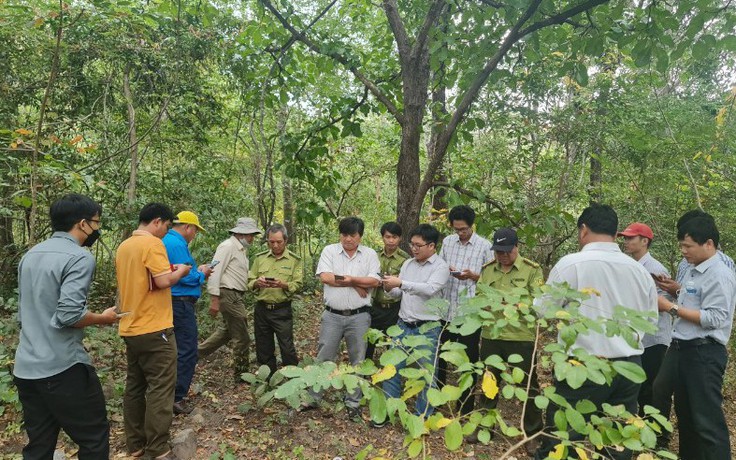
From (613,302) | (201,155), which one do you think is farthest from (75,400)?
(201,155)

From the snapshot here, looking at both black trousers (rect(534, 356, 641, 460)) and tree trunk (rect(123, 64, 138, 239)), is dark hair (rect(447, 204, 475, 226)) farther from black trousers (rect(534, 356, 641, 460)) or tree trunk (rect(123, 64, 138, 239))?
tree trunk (rect(123, 64, 138, 239))

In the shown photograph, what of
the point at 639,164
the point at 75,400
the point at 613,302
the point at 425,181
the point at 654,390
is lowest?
the point at 654,390

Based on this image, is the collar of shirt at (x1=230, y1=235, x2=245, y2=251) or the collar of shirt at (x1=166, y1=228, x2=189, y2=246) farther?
the collar of shirt at (x1=230, y1=235, x2=245, y2=251)

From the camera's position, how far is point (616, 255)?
2822 mm

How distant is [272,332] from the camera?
5.05 m

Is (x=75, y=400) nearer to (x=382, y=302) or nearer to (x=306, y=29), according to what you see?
(x=382, y=302)

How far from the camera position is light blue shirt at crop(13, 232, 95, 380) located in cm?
266

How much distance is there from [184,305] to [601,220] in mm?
3827

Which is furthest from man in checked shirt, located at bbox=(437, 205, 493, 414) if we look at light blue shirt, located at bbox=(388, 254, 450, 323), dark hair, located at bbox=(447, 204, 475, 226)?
light blue shirt, located at bbox=(388, 254, 450, 323)

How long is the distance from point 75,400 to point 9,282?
5.70 metres

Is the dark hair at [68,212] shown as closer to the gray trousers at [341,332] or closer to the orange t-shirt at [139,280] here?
the orange t-shirt at [139,280]

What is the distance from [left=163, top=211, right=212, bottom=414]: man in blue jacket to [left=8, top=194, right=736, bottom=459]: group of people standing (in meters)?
0.01

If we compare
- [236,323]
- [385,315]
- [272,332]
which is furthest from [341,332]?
[236,323]

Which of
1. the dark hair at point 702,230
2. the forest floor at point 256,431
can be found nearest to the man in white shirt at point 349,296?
the forest floor at point 256,431
